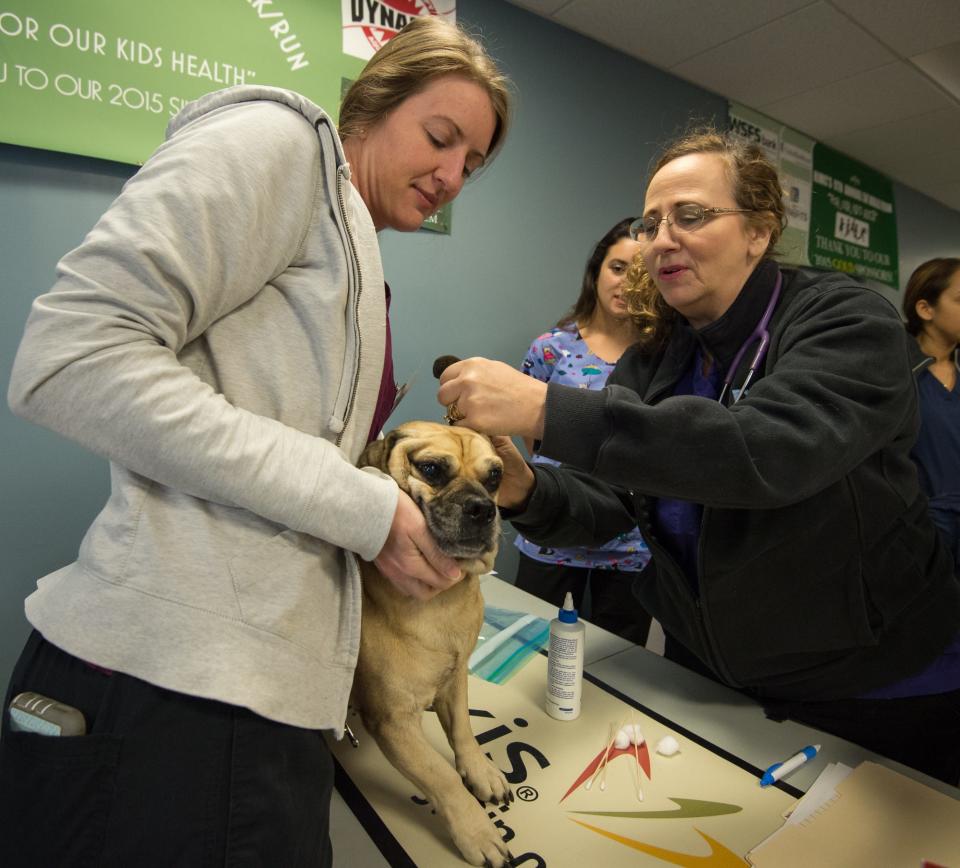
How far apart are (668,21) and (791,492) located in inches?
105

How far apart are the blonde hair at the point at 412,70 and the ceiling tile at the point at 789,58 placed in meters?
2.51

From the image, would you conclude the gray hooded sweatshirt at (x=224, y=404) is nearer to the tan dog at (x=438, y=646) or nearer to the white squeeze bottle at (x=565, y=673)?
the tan dog at (x=438, y=646)

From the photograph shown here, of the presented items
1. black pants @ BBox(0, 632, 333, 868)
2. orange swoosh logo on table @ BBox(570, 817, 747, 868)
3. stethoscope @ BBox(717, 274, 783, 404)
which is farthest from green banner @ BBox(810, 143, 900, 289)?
black pants @ BBox(0, 632, 333, 868)

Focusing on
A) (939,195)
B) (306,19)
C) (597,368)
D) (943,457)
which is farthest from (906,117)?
(306,19)

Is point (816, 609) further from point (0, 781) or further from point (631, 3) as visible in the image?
point (631, 3)

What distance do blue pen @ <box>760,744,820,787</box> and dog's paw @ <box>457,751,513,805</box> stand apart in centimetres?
39

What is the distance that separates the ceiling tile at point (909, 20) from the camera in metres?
2.42

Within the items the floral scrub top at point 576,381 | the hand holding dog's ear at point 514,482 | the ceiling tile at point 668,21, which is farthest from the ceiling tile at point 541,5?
the hand holding dog's ear at point 514,482

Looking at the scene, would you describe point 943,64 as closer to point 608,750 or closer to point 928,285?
point 928,285

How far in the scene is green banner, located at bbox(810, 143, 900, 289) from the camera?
3.98 meters

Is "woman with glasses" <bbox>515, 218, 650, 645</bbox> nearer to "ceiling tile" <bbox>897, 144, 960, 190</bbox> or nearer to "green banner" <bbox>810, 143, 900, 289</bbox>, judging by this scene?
"green banner" <bbox>810, 143, 900, 289</bbox>

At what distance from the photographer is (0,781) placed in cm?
53

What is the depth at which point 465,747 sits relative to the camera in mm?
888

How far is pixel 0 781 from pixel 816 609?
109cm
